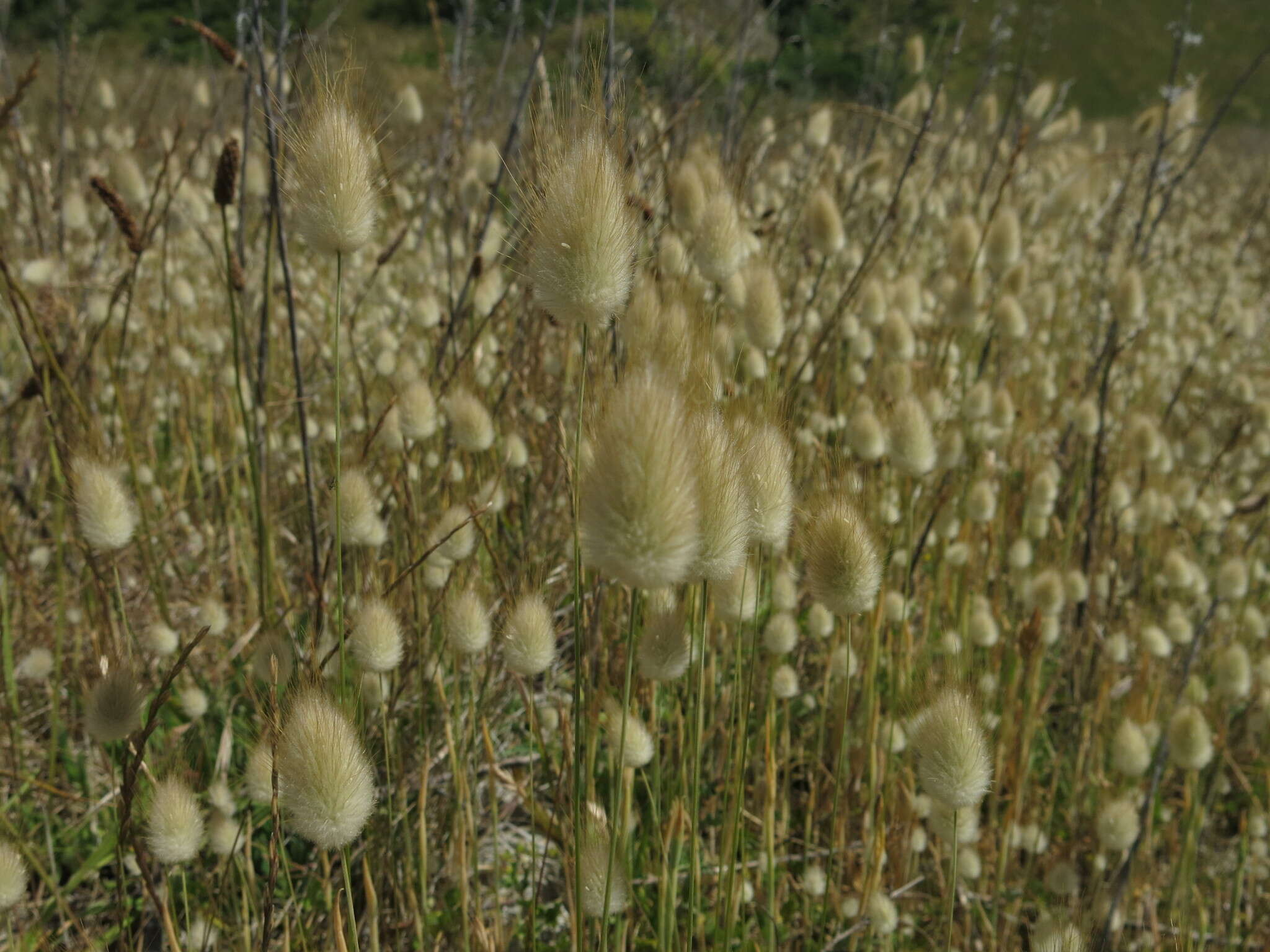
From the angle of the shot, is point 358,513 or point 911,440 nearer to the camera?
point 358,513

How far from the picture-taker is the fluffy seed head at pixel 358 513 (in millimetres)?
1238

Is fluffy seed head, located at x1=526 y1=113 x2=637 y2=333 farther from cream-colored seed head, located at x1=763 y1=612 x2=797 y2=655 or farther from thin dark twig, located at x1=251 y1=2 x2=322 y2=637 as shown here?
cream-colored seed head, located at x1=763 y1=612 x2=797 y2=655

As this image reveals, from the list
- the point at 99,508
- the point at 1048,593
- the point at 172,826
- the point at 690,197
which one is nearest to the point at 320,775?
the point at 172,826

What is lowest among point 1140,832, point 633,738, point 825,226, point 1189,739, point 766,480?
point 1140,832

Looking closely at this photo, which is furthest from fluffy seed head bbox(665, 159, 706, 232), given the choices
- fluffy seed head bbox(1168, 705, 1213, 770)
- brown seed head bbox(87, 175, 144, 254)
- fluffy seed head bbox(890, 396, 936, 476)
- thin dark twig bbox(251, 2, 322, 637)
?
fluffy seed head bbox(1168, 705, 1213, 770)

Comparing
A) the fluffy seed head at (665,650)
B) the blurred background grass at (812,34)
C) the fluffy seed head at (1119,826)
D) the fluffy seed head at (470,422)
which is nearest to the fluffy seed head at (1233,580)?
the fluffy seed head at (1119,826)

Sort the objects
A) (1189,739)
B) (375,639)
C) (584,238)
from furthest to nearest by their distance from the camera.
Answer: (1189,739) → (375,639) → (584,238)

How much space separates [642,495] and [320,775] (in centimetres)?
38

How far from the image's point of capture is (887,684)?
184 centimetres

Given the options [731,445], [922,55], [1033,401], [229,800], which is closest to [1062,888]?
[731,445]

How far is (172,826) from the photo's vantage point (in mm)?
953

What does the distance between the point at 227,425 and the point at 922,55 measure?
97.0 inches

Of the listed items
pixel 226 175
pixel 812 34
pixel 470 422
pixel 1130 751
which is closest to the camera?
pixel 226 175

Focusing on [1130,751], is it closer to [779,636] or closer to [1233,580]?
[1233,580]
